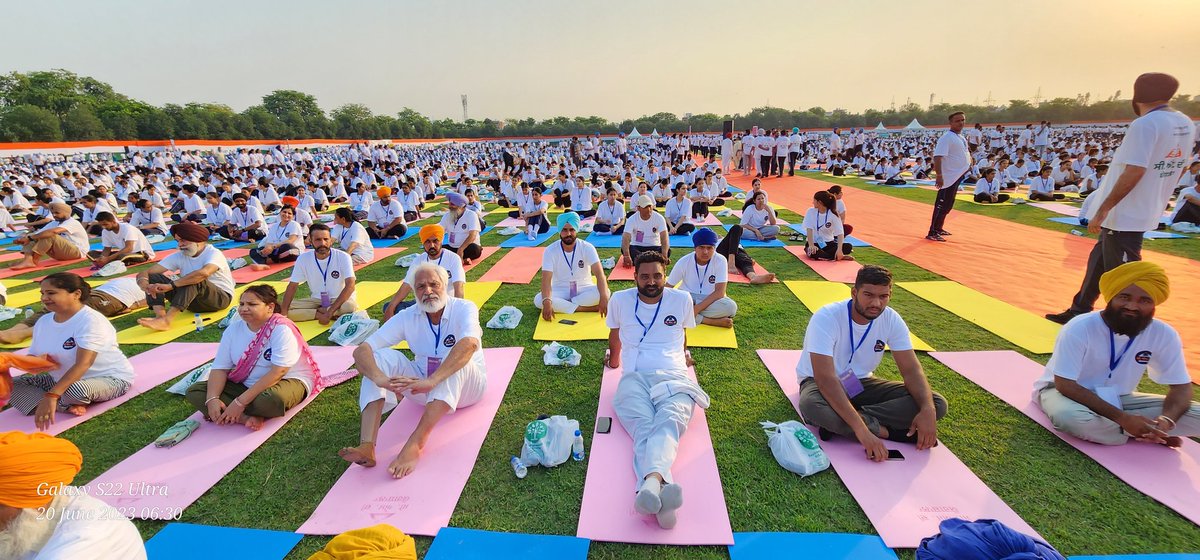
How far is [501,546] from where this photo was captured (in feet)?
8.89

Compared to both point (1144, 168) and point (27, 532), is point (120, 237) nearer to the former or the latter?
point (27, 532)

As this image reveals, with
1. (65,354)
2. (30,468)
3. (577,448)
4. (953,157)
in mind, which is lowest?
(577,448)

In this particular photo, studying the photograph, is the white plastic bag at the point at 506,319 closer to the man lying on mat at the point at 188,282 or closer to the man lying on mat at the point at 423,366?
the man lying on mat at the point at 423,366

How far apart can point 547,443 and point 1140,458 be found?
4.11 metres

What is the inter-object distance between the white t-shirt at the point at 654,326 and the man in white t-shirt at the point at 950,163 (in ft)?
26.0

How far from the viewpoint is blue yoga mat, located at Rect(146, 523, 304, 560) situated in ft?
8.83

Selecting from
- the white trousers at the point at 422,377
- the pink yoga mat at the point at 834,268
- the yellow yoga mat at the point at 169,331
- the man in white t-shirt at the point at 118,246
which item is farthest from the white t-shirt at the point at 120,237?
the pink yoga mat at the point at 834,268

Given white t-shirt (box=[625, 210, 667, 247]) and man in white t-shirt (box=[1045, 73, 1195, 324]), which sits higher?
man in white t-shirt (box=[1045, 73, 1195, 324])

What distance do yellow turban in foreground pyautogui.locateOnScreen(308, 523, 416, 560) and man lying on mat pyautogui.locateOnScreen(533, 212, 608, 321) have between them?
12.4 ft

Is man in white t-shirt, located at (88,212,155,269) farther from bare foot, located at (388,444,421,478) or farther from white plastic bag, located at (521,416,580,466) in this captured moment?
white plastic bag, located at (521,416,580,466)

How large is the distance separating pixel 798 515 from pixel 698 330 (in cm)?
286

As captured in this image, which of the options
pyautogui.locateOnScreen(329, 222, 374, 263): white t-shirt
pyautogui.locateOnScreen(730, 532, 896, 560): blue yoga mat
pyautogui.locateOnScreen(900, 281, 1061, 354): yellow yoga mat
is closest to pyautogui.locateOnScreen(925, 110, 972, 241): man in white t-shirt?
pyautogui.locateOnScreen(900, 281, 1061, 354): yellow yoga mat

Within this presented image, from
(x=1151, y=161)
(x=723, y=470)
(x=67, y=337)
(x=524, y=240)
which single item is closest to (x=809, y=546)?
(x=723, y=470)

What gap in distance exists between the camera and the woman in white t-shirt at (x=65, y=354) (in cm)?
387
